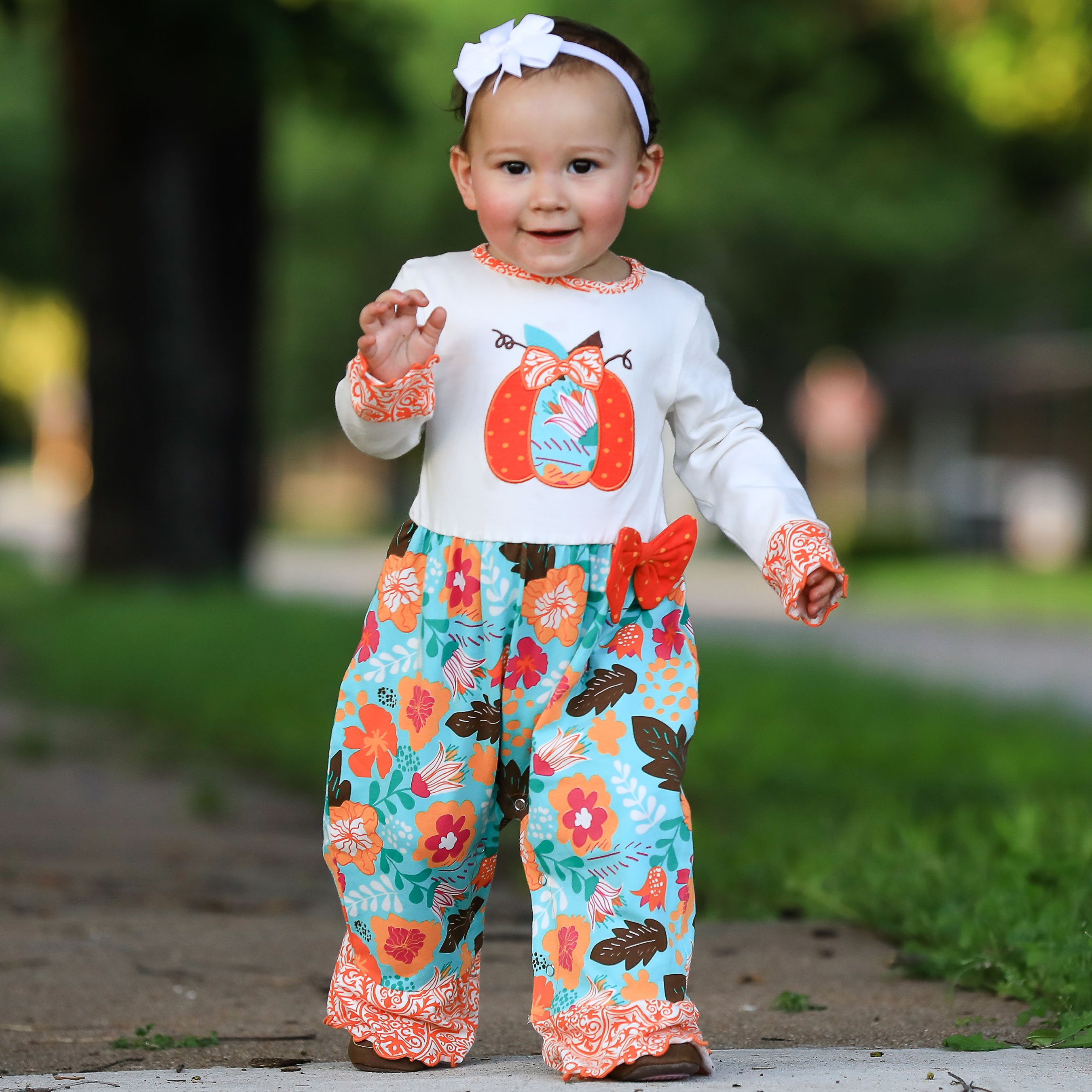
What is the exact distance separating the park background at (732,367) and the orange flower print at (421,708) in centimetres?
139

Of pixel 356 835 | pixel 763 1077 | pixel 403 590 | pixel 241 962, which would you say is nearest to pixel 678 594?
pixel 403 590

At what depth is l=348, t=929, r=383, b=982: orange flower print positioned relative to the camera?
293cm

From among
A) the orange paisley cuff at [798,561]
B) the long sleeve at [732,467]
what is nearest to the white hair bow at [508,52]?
the long sleeve at [732,467]

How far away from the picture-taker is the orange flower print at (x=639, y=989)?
106 inches

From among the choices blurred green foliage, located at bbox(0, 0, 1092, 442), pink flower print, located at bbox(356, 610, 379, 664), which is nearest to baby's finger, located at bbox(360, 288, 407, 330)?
pink flower print, located at bbox(356, 610, 379, 664)

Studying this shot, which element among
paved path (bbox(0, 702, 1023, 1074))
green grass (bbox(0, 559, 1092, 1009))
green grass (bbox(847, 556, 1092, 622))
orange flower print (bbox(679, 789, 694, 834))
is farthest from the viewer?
green grass (bbox(847, 556, 1092, 622))

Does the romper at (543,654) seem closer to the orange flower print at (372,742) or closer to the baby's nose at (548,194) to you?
the orange flower print at (372,742)

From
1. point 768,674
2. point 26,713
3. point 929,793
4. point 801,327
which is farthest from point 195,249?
point 801,327

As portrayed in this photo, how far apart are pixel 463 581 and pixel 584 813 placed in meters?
0.41

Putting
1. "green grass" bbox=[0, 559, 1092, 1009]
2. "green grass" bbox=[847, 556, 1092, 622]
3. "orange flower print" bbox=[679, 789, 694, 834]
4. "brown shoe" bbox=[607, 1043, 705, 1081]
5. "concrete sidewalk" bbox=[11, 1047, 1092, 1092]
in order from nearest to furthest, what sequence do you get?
"concrete sidewalk" bbox=[11, 1047, 1092, 1092] < "brown shoe" bbox=[607, 1043, 705, 1081] < "orange flower print" bbox=[679, 789, 694, 834] < "green grass" bbox=[0, 559, 1092, 1009] < "green grass" bbox=[847, 556, 1092, 622]

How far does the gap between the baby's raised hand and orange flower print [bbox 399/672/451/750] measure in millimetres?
475

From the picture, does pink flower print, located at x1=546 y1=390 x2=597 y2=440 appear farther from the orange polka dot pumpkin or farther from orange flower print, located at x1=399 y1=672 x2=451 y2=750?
orange flower print, located at x1=399 y1=672 x2=451 y2=750

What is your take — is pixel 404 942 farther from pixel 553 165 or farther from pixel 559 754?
pixel 553 165

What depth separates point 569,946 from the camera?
2766 millimetres
